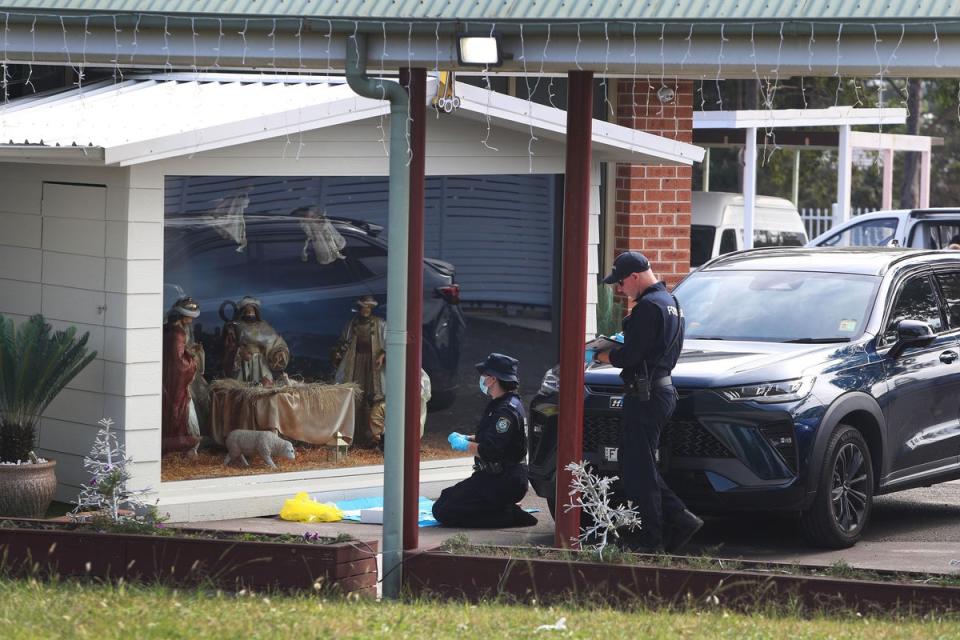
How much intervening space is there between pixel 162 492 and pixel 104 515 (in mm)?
2186

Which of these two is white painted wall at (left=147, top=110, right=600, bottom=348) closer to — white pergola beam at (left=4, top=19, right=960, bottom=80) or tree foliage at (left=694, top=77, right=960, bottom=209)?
white pergola beam at (left=4, top=19, right=960, bottom=80)

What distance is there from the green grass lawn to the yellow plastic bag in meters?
3.45

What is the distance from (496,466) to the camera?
1047 cm

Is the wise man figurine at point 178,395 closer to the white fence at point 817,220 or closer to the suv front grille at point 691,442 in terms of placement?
the suv front grille at point 691,442

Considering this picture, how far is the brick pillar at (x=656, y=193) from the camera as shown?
50.1 ft

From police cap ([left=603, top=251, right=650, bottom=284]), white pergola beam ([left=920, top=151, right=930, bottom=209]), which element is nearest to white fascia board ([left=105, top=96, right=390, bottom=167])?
police cap ([left=603, top=251, right=650, bottom=284])

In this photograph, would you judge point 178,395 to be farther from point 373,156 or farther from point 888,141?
point 888,141

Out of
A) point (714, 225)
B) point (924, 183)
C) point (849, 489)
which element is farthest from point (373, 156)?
point (924, 183)

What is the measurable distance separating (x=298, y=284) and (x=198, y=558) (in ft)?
16.5

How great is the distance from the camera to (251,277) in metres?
12.5

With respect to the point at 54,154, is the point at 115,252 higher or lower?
lower

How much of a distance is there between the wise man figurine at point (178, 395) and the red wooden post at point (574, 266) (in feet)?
13.4

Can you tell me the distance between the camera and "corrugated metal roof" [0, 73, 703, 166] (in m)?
10.1

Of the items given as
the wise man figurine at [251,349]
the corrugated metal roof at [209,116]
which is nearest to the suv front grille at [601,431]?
the corrugated metal roof at [209,116]
